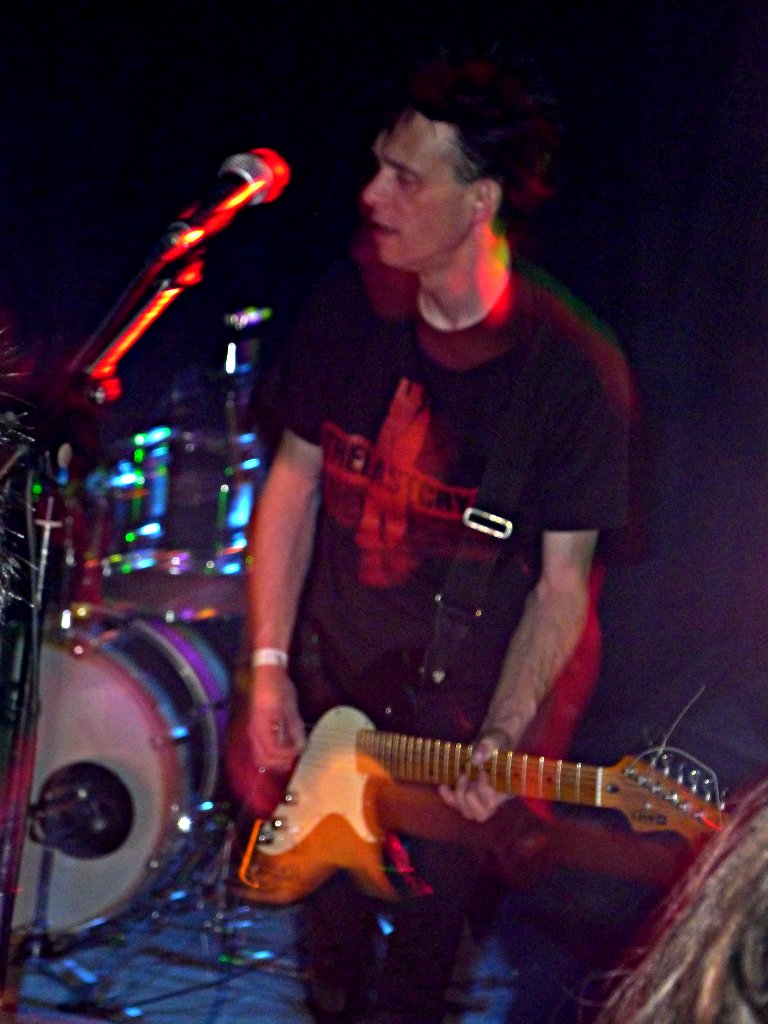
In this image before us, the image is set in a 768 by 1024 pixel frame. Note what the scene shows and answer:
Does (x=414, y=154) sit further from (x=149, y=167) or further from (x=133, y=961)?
(x=133, y=961)

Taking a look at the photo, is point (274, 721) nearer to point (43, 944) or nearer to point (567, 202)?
point (43, 944)

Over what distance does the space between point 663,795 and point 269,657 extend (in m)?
0.86

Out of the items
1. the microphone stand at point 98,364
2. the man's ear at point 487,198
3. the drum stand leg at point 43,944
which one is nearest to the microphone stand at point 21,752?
the microphone stand at point 98,364

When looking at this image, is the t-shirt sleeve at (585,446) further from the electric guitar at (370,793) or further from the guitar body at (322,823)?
the guitar body at (322,823)

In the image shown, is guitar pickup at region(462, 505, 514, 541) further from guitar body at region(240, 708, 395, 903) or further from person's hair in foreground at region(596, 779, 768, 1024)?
person's hair in foreground at region(596, 779, 768, 1024)

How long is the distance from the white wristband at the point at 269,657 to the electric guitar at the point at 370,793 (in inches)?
6.3

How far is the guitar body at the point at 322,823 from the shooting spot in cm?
248

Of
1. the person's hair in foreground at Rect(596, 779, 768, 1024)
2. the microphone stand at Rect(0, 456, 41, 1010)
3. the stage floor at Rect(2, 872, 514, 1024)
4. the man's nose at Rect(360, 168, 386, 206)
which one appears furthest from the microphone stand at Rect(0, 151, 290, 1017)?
the person's hair in foreground at Rect(596, 779, 768, 1024)

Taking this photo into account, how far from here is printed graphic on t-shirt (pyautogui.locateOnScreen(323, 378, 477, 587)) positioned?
2537 mm

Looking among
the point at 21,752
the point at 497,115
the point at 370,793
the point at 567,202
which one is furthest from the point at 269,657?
the point at 567,202

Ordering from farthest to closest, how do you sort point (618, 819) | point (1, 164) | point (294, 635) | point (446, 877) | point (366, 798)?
point (1, 164), point (618, 819), point (294, 635), point (366, 798), point (446, 877)

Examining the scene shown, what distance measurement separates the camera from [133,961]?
352cm

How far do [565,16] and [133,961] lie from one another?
292cm

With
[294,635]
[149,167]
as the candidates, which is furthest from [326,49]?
[294,635]
